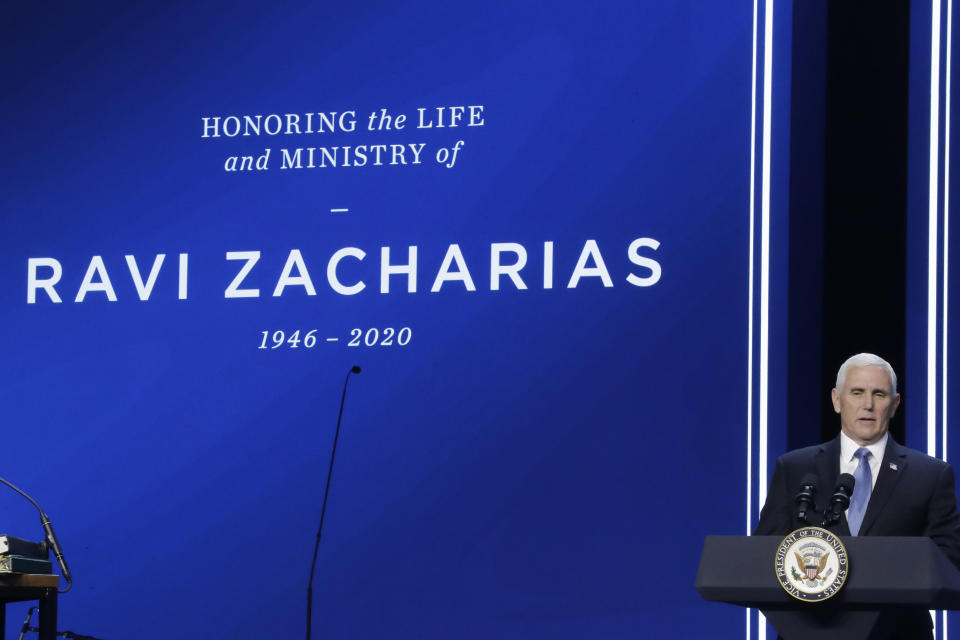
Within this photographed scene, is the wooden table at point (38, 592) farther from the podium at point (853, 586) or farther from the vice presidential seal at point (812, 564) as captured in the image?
the vice presidential seal at point (812, 564)

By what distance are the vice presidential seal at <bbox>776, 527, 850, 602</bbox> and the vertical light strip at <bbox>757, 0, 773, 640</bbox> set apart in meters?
1.74

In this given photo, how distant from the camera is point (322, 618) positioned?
447 cm

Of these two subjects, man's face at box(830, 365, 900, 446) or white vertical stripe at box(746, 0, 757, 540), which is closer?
man's face at box(830, 365, 900, 446)

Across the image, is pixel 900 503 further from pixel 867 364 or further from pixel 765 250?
pixel 765 250

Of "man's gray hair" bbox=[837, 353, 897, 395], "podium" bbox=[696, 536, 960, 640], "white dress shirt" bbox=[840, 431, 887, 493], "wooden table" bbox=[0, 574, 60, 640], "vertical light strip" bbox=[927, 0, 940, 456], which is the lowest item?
"wooden table" bbox=[0, 574, 60, 640]

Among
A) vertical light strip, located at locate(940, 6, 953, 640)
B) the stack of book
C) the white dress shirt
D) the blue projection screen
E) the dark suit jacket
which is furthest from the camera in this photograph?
the blue projection screen

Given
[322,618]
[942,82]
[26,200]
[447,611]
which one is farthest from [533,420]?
[26,200]

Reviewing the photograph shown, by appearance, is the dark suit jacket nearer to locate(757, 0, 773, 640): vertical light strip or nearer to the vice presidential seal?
the vice presidential seal

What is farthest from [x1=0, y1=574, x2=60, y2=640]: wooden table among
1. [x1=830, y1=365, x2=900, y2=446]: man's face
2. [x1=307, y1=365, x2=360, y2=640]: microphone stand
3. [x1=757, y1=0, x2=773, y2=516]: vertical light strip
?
[x1=757, y1=0, x2=773, y2=516]: vertical light strip

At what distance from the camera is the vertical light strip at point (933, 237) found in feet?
13.7

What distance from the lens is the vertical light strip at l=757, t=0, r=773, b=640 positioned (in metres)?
4.27

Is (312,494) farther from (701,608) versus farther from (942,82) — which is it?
(942,82)

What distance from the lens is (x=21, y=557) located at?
3.37 metres

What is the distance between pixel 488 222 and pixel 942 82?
5.06 feet
